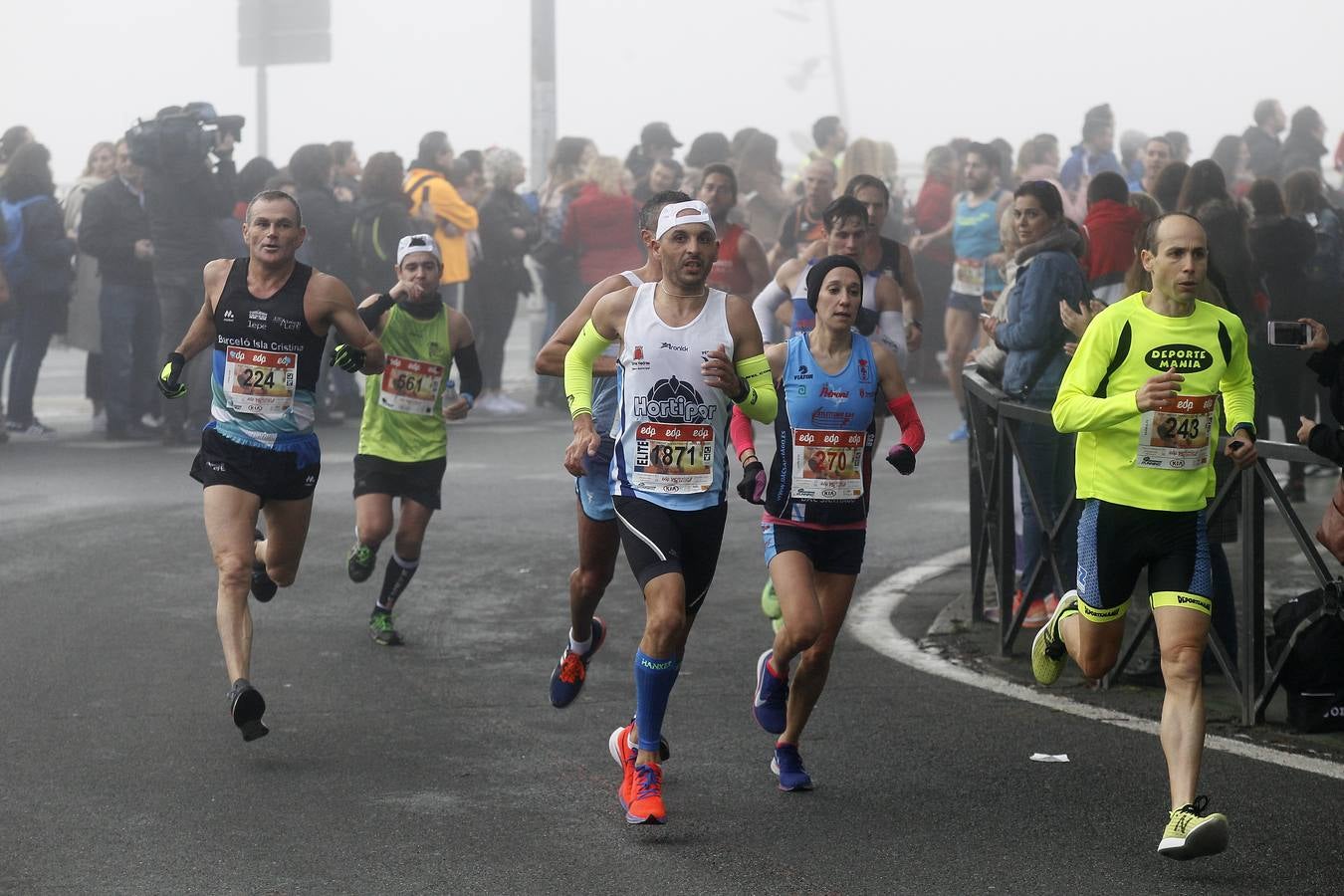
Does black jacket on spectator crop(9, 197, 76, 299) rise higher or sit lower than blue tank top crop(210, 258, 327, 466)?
higher

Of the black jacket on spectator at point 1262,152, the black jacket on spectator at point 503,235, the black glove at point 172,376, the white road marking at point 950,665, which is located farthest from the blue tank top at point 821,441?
the black jacket on spectator at point 1262,152

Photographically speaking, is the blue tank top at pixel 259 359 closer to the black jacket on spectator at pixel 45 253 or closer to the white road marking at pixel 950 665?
the white road marking at pixel 950 665

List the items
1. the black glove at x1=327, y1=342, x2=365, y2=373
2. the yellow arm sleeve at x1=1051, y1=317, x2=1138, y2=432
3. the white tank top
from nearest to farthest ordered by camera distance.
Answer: the yellow arm sleeve at x1=1051, y1=317, x2=1138, y2=432 → the white tank top → the black glove at x1=327, y1=342, x2=365, y2=373

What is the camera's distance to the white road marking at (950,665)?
6.84 metres

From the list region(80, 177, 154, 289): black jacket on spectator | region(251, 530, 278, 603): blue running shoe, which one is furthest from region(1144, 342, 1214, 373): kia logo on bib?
region(80, 177, 154, 289): black jacket on spectator

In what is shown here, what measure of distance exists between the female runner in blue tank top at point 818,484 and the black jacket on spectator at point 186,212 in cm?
975

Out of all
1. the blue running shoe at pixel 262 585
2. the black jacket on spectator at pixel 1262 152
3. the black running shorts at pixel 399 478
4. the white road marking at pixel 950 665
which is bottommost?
the white road marking at pixel 950 665

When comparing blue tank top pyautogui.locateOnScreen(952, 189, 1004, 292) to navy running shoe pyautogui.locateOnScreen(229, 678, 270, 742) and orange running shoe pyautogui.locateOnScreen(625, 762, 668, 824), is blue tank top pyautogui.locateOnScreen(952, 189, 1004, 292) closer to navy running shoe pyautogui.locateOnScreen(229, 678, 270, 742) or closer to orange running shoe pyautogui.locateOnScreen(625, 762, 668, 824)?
navy running shoe pyautogui.locateOnScreen(229, 678, 270, 742)

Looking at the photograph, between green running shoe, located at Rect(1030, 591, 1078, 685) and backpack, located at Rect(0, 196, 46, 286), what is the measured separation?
11.7m

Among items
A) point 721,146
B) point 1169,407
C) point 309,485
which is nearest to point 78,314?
point 721,146

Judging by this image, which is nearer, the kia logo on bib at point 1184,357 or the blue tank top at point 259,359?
the kia logo on bib at point 1184,357

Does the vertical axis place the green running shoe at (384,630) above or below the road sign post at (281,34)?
below

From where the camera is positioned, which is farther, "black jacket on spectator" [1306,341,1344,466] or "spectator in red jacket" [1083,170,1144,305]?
"spectator in red jacket" [1083,170,1144,305]

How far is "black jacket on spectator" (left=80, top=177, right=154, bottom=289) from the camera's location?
15914mm
